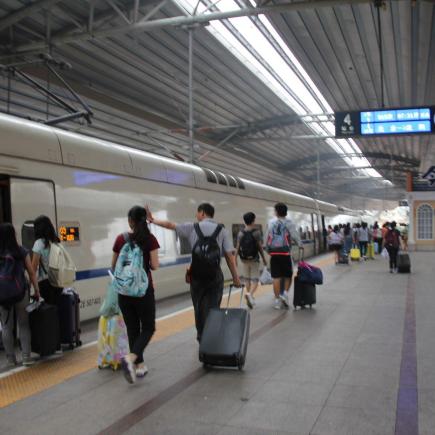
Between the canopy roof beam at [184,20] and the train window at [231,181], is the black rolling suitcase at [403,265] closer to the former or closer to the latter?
the train window at [231,181]

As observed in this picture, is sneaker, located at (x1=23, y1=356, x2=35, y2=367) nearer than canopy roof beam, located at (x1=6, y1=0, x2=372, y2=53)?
Yes

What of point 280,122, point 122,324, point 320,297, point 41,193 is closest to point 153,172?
point 41,193

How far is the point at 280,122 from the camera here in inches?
829

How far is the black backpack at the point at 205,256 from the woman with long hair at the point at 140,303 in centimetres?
58

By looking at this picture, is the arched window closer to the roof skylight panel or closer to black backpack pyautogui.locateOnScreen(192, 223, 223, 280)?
the roof skylight panel

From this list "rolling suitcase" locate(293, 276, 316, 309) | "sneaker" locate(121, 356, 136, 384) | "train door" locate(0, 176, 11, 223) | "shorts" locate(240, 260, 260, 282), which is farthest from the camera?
"shorts" locate(240, 260, 260, 282)

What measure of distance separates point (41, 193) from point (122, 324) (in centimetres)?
201

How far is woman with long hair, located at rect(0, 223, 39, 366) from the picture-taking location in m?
4.74

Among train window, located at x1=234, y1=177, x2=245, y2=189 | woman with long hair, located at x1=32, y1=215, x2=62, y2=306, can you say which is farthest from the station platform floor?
train window, located at x1=234, y1=177, x2=245, y2=189

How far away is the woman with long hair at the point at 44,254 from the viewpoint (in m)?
5.21

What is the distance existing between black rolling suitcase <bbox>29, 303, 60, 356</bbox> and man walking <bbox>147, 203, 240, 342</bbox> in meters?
1.40

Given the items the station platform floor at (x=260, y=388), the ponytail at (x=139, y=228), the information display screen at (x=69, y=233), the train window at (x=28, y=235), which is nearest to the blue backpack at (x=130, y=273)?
the ponytail at (x=139, y=228)

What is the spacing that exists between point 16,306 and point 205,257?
5.99 feet

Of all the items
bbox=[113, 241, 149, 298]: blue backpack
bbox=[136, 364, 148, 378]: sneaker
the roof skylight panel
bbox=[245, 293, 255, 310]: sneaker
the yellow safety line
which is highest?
the roof skylight panel
